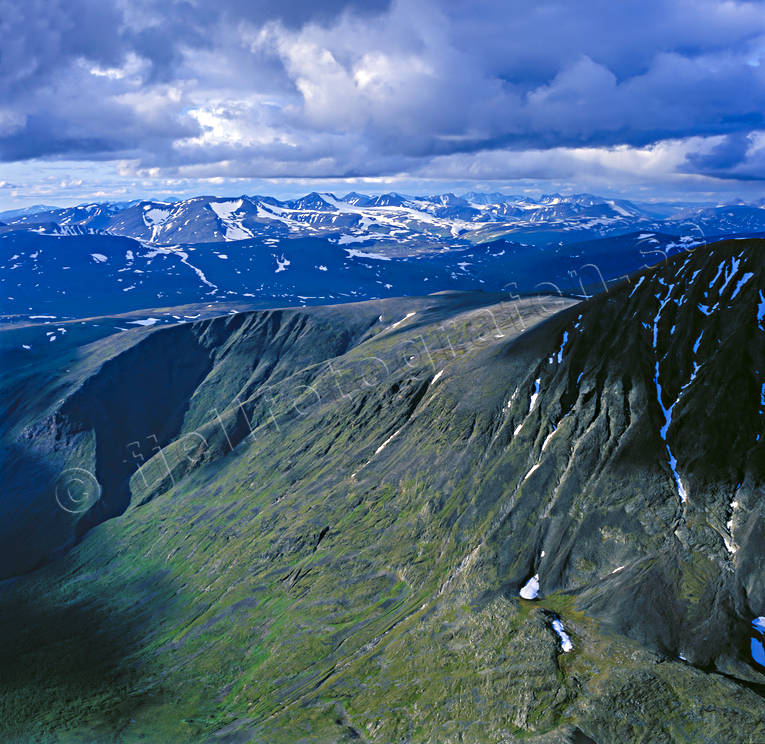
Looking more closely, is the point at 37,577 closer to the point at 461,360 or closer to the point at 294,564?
the point at 294,564

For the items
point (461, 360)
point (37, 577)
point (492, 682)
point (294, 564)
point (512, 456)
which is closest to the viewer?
point (492, 682)

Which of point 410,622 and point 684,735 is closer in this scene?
point 684,735

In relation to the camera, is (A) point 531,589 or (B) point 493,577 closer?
(A) point 531,589

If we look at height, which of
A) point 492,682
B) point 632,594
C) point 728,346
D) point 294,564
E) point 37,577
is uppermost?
point 728,346

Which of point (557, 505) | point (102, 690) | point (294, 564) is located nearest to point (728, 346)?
point (557, 505)

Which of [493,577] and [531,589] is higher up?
[493,577]

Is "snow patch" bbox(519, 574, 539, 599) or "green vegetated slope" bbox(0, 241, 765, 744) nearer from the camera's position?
"green vegetated slope" bbox(0, 241, 765, 744)

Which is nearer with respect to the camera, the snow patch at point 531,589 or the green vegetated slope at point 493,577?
the green vegetated slope at point 493,577

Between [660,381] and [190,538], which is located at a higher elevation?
[660,381]
